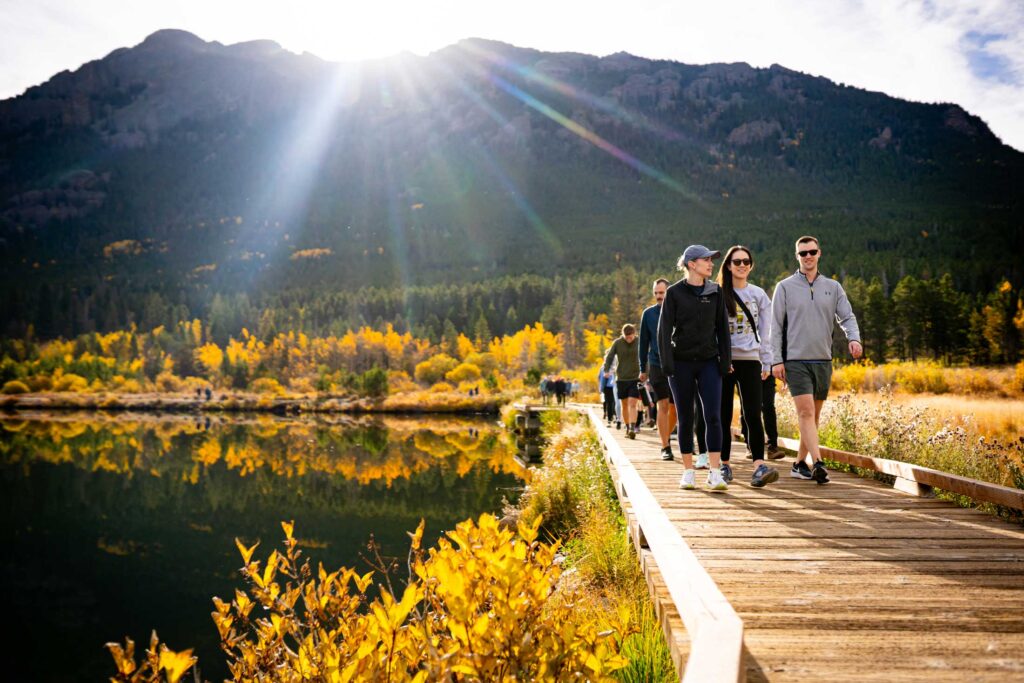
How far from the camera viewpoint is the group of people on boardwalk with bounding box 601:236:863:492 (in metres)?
5.31

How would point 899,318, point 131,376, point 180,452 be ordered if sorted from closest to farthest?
1. point 180,452
2. point 899,318
3. point 131,376

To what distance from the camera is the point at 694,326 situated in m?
5.30

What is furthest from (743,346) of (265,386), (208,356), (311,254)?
(311,254)

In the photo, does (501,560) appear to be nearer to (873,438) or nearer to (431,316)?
(873,438)

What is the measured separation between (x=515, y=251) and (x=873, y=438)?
163 metres

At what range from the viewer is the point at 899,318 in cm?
6316

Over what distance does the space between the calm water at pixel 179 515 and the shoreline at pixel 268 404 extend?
56.7ft

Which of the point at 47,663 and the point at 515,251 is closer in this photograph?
the point at 47,663

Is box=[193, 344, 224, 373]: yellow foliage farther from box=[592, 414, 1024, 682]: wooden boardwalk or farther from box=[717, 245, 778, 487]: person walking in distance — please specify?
box=[592, 414, 1024, 682]: wooden boardwalk

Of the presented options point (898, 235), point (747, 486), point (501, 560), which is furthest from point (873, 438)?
point (898, 235)

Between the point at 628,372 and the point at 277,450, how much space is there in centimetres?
2039

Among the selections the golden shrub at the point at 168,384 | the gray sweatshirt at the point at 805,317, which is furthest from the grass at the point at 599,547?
the golden shrub at the point at 168,384

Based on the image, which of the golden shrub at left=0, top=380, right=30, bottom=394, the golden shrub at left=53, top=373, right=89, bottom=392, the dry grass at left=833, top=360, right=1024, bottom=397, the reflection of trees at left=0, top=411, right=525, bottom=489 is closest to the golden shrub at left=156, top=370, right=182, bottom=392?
the golden shrub at left=53, top=373, right=89, bottom=392

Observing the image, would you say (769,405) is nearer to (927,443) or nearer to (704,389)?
(927,443)
